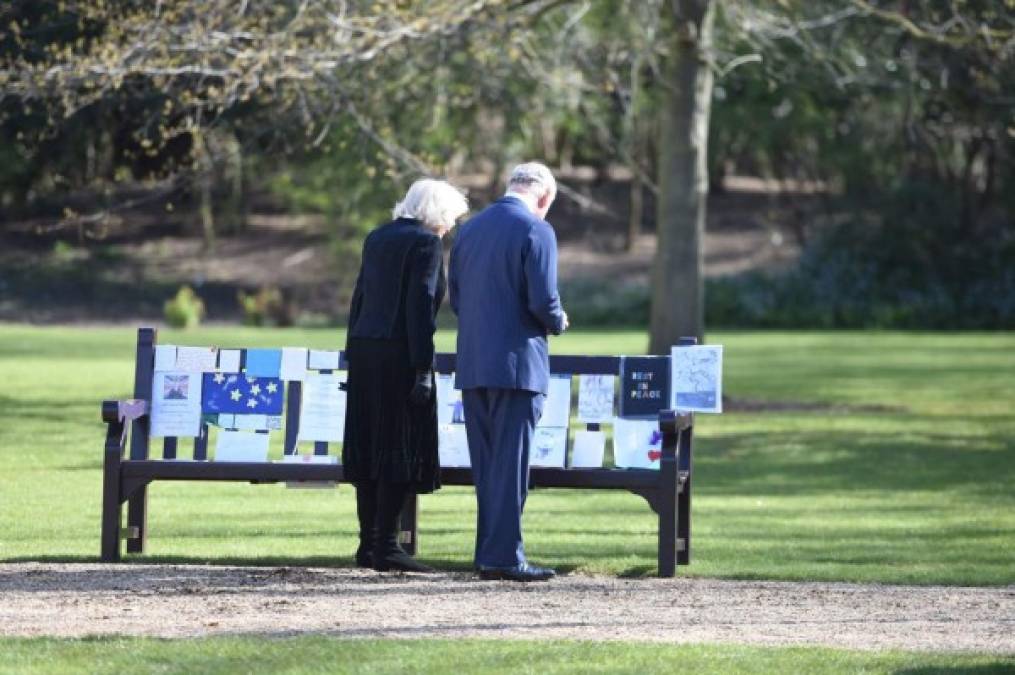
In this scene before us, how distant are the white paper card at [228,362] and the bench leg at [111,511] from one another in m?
0.80

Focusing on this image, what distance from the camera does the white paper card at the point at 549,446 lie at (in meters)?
10.8

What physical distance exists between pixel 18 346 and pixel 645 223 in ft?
103

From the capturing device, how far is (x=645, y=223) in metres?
65.1

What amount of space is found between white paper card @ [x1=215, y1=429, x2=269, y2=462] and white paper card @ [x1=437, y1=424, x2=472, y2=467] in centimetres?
97

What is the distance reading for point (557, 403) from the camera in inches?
432

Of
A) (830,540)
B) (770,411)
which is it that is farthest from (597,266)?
(830,540)

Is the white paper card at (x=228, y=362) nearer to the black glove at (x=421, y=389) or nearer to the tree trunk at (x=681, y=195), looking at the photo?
the black glove at (x=421, y=389)

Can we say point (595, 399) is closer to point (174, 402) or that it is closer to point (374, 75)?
point (174, 402)

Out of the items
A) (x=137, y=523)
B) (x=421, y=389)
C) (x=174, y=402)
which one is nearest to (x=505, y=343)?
(x=421, y=389)

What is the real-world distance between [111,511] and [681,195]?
597 inches

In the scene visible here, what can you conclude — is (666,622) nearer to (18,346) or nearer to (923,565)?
(923,565)

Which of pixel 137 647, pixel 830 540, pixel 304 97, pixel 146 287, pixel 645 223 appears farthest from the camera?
pixel 645 223

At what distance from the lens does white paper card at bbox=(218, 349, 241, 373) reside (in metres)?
11.2

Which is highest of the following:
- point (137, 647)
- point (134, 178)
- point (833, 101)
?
point (833, 101)
